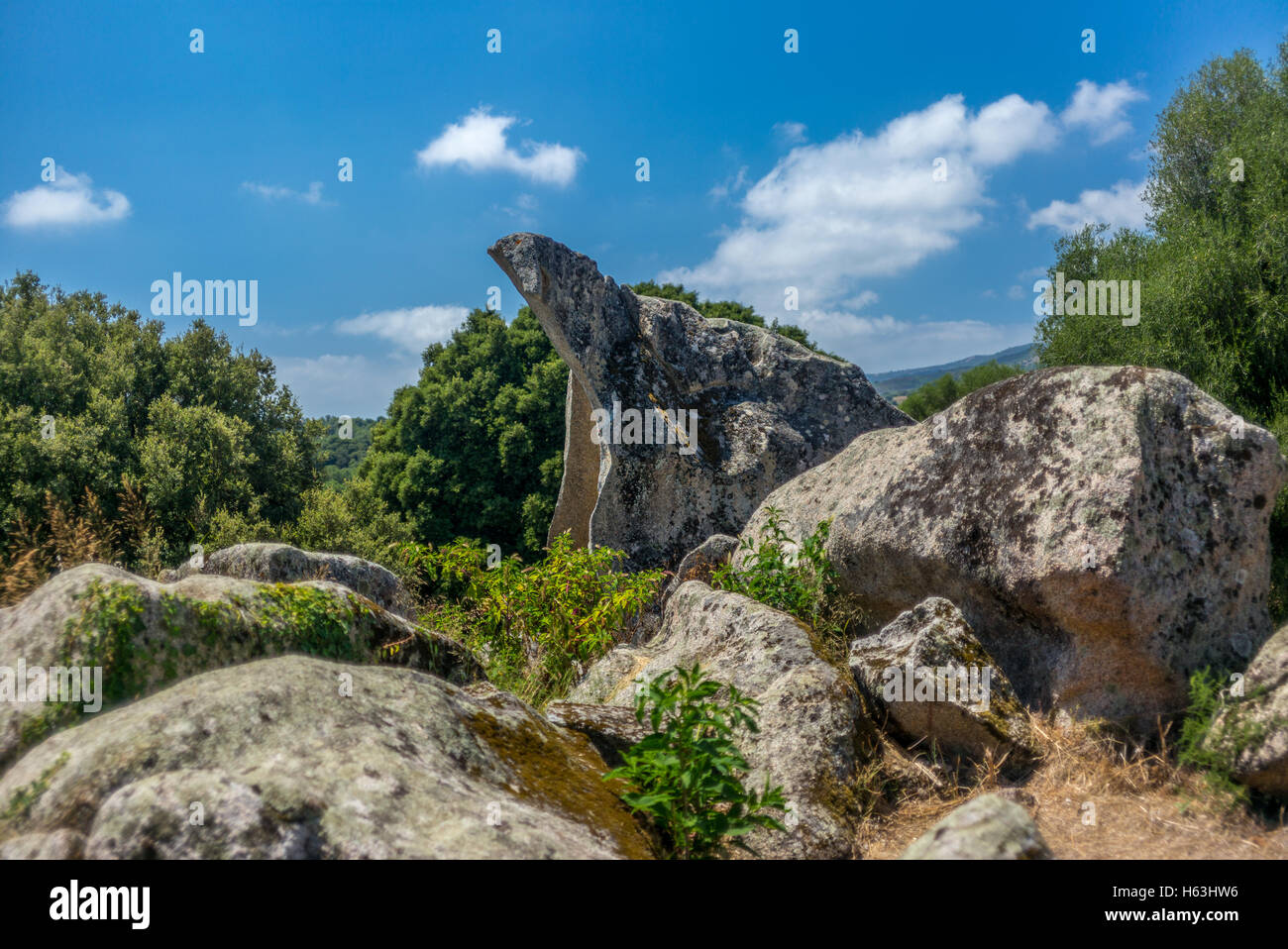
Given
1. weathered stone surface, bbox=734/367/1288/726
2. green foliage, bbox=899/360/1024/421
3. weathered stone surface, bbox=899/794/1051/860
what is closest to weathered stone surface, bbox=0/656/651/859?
weathered stone surface, bbox=899/794/1051/860

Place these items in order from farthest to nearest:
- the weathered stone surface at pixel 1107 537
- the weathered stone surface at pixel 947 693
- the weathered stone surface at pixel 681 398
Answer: the weathered stone surface at pixel 681 398
the weathered stone surface at pixel 1107 537
the weathered stone surface at pixel 947 693

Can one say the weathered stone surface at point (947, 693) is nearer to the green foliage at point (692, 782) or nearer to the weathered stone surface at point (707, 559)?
the green foliage at point (692, 782)

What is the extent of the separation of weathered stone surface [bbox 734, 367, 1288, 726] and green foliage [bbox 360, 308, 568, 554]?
23.5 m

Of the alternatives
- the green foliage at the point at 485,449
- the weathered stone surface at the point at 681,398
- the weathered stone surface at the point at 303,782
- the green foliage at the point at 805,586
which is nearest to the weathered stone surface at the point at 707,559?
the green foliage at the point at 805,586

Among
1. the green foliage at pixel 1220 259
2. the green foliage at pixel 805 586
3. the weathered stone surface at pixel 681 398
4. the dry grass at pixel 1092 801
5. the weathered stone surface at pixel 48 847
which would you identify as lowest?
the dry grass at pixel 1092 801

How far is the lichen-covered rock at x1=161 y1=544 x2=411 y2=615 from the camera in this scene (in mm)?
7395

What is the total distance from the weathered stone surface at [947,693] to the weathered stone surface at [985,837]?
257 centimetres

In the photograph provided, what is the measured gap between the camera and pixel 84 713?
149 inches

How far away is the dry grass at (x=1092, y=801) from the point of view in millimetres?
4453

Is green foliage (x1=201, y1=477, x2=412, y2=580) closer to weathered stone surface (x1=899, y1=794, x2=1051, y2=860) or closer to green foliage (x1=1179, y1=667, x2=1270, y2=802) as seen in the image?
green foliage (x1=1179, y1=667, x2=1270, y2=802)

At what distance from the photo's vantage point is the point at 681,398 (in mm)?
11266

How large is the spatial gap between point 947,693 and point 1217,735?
58.5 inches

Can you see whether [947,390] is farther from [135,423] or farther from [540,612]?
[540,612]
